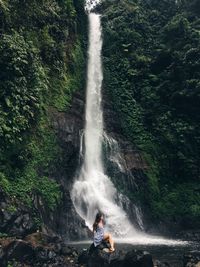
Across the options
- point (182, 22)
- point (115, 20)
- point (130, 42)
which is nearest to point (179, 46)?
point (182, 22)

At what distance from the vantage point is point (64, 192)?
24.4 m

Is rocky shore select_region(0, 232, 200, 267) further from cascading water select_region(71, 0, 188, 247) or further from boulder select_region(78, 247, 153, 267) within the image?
cascading water select_region(71, 0, 188, 247)

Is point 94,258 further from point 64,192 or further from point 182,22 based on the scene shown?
point 182,22

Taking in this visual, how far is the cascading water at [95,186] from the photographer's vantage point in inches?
1016

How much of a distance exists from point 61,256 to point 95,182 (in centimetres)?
1147

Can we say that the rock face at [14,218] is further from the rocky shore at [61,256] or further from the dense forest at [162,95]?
the dense forest at [162,95]

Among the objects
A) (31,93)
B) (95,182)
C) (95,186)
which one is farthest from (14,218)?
(95,182)

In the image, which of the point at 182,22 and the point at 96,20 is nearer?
the point at 182,22

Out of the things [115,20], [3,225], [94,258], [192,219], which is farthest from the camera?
[115,20]

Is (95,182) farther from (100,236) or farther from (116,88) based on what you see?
(100,236)

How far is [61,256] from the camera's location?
16.8 meters

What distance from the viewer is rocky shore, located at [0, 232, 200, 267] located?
15016 mm

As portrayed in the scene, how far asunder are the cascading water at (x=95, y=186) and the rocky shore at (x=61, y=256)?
25.8ft

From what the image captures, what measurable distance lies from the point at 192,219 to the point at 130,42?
18.0 metres
